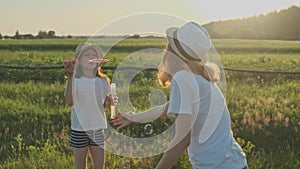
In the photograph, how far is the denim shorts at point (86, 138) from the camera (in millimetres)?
4547

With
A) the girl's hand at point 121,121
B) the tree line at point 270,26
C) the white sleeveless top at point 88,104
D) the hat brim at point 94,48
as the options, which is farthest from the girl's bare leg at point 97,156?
the tree line at point 270,26

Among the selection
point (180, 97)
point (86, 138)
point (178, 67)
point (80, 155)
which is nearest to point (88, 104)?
point (86, 138)

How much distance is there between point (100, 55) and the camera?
4.71 meters

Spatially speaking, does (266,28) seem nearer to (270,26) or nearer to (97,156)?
(270,26)

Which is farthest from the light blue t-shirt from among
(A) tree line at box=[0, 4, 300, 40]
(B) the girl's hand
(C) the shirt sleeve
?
(A) tree line at box=[0, 4, 300, 40]

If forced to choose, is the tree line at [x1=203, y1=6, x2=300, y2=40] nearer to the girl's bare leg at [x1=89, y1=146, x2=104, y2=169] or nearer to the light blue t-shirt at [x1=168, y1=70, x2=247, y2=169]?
the girl's bare leg at [x1=89, y1=146, x2=104, y2=169]

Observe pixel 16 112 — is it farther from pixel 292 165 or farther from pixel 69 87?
pixel 292 165

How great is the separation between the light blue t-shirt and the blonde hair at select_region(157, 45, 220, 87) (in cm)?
4

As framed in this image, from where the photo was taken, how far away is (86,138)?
180 inches

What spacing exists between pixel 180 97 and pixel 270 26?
59.7m

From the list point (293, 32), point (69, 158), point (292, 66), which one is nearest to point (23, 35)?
point (293, 32)

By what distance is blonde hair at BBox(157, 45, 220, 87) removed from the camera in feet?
9.56

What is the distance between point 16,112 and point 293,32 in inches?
2102

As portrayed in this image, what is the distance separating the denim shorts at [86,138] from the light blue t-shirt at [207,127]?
1.71 meters
